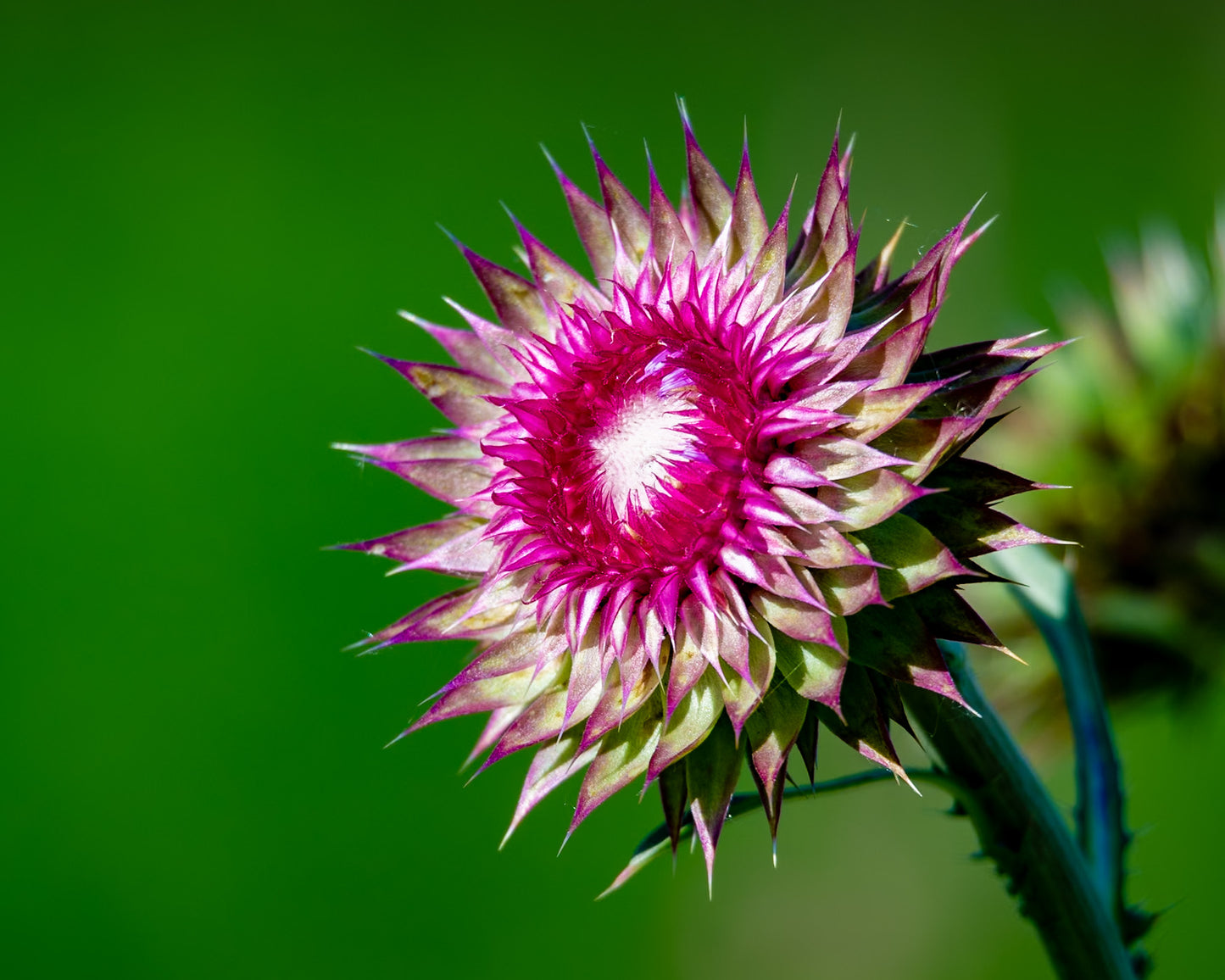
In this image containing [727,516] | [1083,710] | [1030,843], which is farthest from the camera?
[1083,710]

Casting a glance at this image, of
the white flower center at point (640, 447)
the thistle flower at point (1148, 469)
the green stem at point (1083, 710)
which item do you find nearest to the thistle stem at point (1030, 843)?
the green stem at point (1083, 710)

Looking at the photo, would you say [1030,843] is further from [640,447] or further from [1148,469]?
[1148,469]

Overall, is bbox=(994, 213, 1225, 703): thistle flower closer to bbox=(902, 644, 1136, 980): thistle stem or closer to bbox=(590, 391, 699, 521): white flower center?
bbox=(902, 644, 1136, 980): thistle stem

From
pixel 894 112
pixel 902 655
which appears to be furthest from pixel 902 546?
pixel 894 112

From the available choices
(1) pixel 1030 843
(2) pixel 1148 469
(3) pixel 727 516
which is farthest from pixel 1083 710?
(2) pixel 1148 469

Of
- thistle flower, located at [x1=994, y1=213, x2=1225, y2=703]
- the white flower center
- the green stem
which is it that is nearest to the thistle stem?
the green stem

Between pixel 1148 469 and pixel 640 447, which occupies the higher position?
pixel 640 447

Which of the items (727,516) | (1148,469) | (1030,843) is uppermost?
(727,516)
